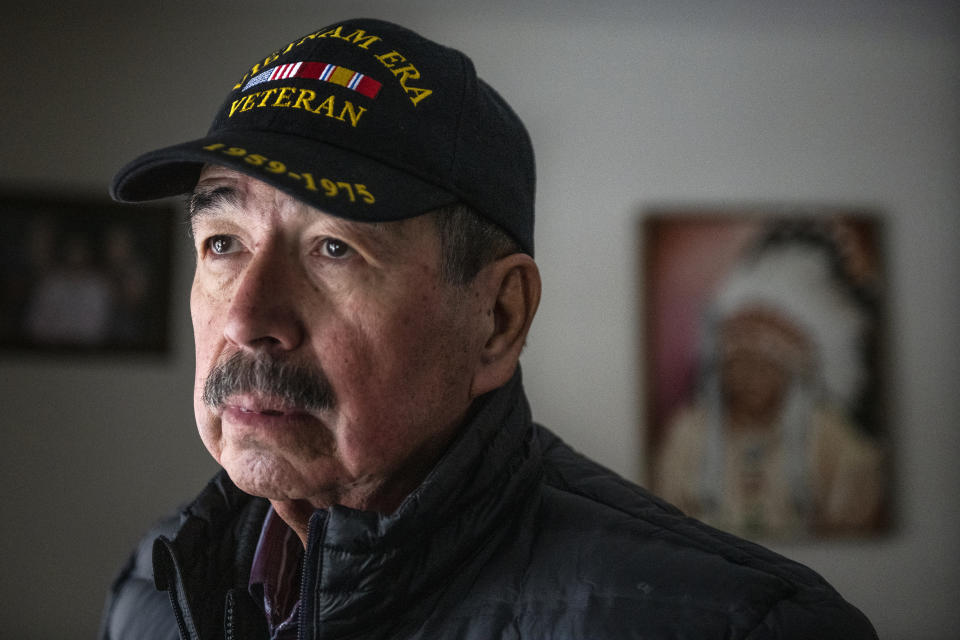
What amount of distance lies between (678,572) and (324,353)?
35 centimetres

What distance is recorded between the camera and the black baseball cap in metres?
0.68

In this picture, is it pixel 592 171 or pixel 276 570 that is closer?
pixel 276 570

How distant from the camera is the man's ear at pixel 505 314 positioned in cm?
79

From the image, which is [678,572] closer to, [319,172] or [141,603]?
[319,172]

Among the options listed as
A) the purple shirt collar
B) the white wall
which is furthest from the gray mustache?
the white wall

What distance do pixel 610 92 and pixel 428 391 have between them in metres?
2.64

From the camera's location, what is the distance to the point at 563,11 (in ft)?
9.89

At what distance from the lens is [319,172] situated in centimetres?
68

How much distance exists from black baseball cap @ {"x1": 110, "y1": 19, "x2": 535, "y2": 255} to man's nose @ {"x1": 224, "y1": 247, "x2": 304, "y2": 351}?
9 cm

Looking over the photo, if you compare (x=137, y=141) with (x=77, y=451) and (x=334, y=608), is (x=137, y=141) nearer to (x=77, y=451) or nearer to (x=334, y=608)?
(x=77, y=451)

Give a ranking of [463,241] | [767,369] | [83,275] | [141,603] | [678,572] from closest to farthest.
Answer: [678,572] → [463,241] → [141,603] → [83,275] → [767,369]

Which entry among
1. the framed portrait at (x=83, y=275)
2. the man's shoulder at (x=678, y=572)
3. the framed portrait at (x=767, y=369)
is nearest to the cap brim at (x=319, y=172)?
the man's shoulder at (x=678, y=572)

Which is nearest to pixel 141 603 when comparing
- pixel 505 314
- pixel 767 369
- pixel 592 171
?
pixel 505 314

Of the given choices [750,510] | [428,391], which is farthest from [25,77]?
[750,510]
